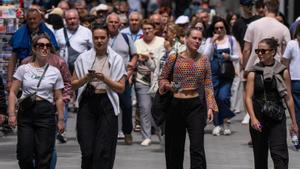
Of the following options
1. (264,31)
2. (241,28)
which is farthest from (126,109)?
(241,28)

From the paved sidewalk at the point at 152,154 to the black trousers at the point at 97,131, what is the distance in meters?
2.40

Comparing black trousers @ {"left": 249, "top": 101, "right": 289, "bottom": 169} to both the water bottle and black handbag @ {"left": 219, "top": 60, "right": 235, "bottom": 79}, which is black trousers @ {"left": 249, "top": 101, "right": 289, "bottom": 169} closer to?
the water bottle

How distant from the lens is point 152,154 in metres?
14.8

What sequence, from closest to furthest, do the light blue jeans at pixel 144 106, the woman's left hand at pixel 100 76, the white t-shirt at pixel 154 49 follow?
the woman's left hand at pixel 100 76
the white t-shirt at pixel 154 49
the light blue jeans at pixel 144 106

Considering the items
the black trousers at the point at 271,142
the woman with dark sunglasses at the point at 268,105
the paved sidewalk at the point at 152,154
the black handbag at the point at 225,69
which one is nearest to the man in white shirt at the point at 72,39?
the paved sidewalk at the point at 152,154

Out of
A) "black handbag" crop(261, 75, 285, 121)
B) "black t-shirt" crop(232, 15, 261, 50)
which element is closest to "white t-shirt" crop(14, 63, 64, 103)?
"black handbag" crop(261, 75, 285, 121)

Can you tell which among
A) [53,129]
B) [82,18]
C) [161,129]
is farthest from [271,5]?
[82,18]

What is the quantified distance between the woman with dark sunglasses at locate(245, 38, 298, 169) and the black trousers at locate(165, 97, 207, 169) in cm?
A: 58

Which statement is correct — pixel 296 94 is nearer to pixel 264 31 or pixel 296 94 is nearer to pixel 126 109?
pixel 264 31

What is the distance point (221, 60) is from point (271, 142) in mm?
5846

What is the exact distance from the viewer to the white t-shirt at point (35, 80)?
11086 millimetres

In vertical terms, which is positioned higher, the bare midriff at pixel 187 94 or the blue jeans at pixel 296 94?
the bare midriff at pixel 187 94

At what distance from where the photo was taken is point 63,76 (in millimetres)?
11711

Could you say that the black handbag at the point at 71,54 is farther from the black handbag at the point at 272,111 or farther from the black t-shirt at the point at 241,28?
the black handbag at the point at 272,111
